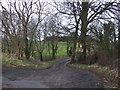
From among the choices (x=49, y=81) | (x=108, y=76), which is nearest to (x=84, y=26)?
(x=108, y=76)

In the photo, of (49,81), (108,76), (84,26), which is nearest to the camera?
(49,81)

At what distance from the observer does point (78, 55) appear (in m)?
21.4

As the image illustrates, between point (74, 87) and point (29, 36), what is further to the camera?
point (29, 36)

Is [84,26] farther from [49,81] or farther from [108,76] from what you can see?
[49,81]

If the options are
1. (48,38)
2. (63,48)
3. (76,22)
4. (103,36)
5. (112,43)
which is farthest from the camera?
(63,48)

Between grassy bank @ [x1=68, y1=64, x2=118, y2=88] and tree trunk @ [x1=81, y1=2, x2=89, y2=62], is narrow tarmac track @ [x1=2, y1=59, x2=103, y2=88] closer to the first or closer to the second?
grassy bank @ [x1=68, y1=64, x2=118, y2=88]

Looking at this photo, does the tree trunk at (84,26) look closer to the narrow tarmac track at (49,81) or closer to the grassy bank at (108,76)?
the grassy bank at (108,76)

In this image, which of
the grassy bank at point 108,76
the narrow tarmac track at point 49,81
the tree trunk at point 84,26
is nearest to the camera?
the narrow tarmac track at point 49,81

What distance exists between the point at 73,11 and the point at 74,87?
46.5 feet

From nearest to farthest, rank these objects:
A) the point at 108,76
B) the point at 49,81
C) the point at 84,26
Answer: the point at 49,81, the point at 108,76, the point at 84,26

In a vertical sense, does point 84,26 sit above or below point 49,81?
above

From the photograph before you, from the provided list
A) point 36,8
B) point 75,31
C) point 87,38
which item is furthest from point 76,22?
point 36,8

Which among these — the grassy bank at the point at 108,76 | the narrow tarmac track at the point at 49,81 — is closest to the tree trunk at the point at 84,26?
the grassy bank at the point at 108,76

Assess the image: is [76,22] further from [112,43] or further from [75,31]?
[112,43]
